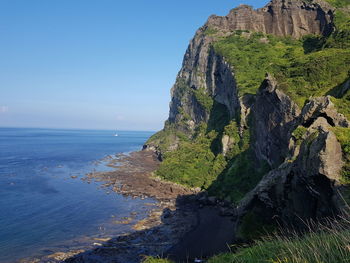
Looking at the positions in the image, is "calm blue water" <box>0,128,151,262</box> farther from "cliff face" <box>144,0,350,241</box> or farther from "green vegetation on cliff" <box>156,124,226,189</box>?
"cliff face" <box>144,0,350,241</box>

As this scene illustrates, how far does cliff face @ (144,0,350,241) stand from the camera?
71.4 ft

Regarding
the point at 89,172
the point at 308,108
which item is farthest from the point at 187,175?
the point at 308,108

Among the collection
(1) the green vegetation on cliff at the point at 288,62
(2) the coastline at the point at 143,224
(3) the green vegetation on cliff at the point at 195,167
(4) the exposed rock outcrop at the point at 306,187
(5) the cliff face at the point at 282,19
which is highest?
(5) the cliff face at the point at 282,19

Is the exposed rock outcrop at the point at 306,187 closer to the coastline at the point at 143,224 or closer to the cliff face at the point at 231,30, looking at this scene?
the coastline at the point at 143,224

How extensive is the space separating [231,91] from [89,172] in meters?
58.2

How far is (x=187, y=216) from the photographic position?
176ft

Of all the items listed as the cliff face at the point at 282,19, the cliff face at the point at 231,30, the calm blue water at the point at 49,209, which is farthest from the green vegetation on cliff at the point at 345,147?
the cliff face at the point at 282,19

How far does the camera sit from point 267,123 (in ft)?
181

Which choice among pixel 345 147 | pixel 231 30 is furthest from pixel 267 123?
pixel 231 30

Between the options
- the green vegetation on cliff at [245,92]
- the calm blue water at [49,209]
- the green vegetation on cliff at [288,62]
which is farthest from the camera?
the green vegetation on cliff at [245,92]

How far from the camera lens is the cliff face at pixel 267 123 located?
2175 centimetres

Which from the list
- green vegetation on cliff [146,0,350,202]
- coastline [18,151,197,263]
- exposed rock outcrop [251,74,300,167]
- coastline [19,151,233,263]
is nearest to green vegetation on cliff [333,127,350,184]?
green vegetation on cliff [146,0,350,202]

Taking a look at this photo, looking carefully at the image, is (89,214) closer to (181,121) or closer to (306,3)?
(181,121)

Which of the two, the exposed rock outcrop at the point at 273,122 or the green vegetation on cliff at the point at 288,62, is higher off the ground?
the green vegetation on cliff at the point at 288,62
